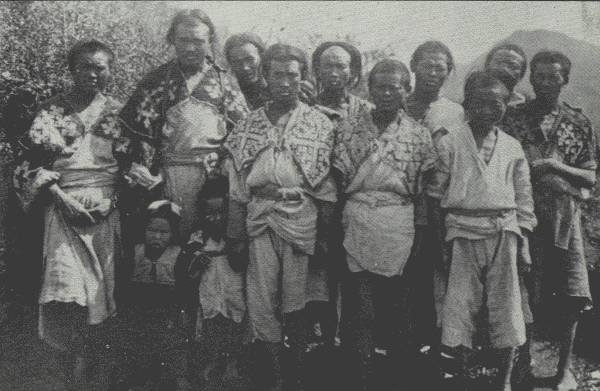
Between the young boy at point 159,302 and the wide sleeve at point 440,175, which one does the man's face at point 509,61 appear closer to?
the wide sleeve at point 440,175

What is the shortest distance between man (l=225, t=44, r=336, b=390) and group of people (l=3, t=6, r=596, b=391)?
0.5 inches

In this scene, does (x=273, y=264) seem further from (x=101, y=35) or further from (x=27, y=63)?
(x=101, y=35)

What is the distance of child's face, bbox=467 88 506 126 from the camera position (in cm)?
340

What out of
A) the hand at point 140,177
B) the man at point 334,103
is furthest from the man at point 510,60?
the hand at point 140,177

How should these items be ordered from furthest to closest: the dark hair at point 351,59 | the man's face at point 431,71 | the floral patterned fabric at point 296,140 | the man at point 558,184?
1. the dark hair at point 351,59
2. the man's face at point 431,71
3. the man at point 558,184
4. the floral patterned fabric at point 296,140

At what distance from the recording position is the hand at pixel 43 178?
350 centimetres

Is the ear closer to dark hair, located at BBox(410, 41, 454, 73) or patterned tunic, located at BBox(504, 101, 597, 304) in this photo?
dark hair, located at BBox(410, 41, 454, 73)

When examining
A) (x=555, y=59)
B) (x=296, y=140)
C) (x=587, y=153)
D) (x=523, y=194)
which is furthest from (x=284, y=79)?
(x=587, y=153)

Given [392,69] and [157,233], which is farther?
[157,233]

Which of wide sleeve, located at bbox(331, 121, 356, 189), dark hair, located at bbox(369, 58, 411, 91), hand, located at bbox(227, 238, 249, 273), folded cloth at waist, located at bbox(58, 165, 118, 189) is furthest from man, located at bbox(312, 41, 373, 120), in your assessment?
folded cloth at waist, located at bbox(58, 165, 118, 189)

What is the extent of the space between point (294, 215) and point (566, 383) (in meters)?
2.41

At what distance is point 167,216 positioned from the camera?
148 inches

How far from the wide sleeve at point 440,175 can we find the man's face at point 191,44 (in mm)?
1866

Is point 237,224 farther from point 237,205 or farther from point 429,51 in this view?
point 429,51
